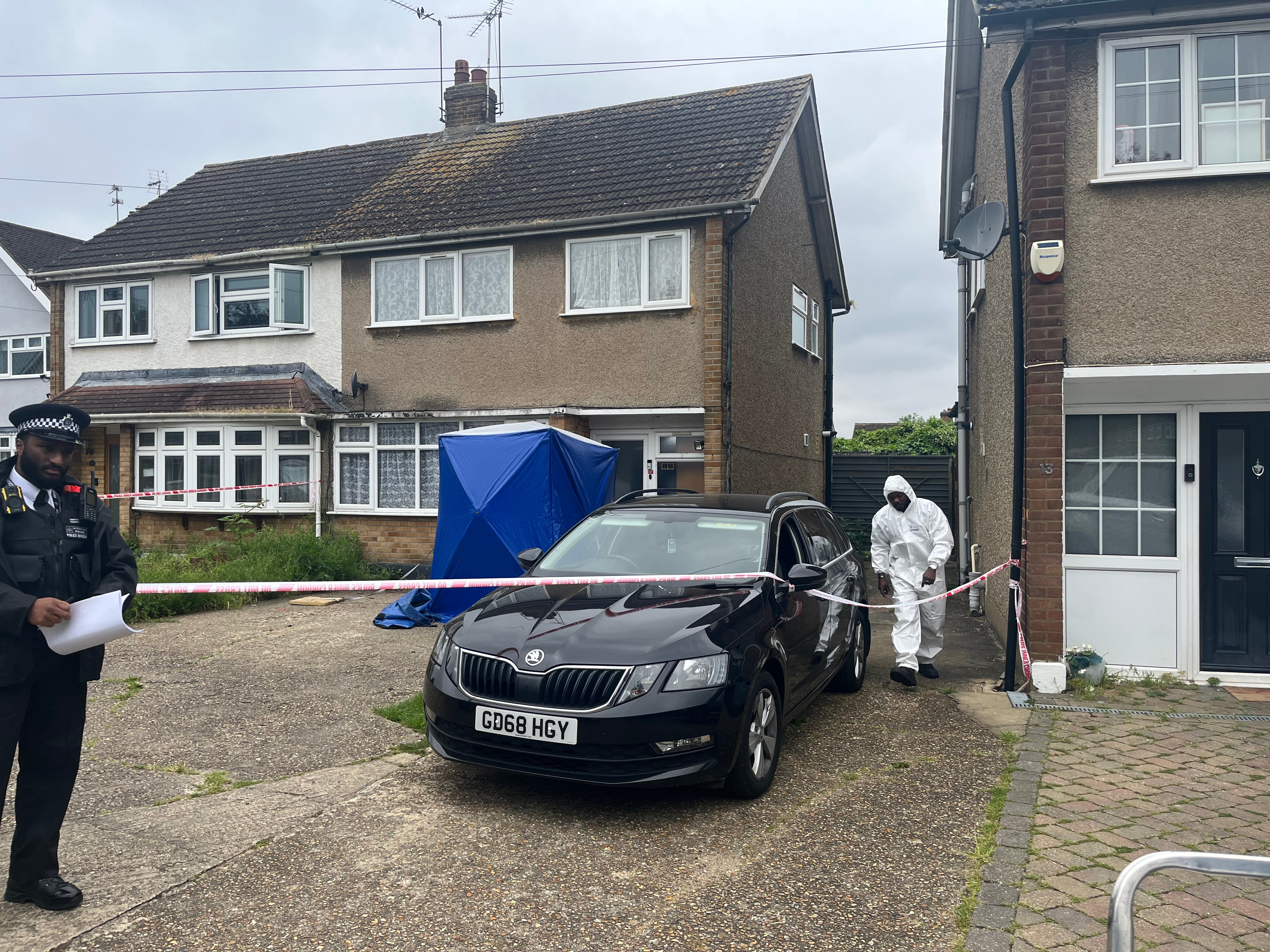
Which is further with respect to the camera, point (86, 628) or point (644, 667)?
point (644, 667)

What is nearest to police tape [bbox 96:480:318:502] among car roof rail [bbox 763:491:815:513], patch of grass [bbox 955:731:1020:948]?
car roof rail [bbox 763:491:815:513]

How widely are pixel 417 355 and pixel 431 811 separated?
1116 centimetres

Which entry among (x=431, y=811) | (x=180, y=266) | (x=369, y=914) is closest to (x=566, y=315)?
(x=180, y=266)

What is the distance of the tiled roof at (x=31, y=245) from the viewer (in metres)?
24.5

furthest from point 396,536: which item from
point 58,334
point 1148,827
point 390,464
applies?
point 1148,827

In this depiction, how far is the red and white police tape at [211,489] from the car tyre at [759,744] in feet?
36.1

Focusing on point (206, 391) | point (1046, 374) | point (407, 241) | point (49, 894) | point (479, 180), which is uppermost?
point (479, 180)

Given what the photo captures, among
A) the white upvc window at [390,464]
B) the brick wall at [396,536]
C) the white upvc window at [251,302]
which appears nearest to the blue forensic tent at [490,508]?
the white upvc window at [390,464]

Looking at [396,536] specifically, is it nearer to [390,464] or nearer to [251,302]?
[390,464]

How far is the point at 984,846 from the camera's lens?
4.25 m

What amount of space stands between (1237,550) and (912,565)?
2.40 m

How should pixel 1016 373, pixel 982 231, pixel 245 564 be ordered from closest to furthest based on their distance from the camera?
pixel 1016 373 < pixel 982 231 < pixel 245 564

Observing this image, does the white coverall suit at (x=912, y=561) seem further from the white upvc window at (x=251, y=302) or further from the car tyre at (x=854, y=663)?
the white upvc window at (x=251, y=302)

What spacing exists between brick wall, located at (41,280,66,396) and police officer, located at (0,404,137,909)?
A: 16.4 meters
